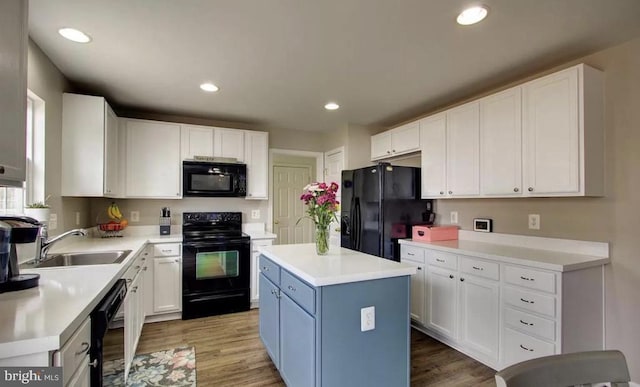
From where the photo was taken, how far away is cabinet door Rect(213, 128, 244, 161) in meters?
3.84

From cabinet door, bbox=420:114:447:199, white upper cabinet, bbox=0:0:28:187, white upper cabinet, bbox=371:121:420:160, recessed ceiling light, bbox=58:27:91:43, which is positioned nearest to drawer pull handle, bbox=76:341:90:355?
white upper cabinet, bbox=0:0:28:187

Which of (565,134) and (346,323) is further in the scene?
(565,134)

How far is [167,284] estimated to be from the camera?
3314 mm

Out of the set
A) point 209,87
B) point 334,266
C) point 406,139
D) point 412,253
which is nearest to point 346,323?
point 334,266

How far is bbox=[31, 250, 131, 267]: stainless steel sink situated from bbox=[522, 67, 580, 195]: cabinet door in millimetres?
3054

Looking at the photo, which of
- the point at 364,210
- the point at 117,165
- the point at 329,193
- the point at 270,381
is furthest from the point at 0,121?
the point at 364,210

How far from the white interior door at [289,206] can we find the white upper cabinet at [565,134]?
3712 mm

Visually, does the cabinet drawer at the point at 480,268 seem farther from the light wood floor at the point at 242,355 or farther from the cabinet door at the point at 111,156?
the cabinet door at the point at 111,156

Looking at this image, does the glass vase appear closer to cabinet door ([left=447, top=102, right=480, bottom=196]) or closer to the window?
cabinet door ([left=447, top=102, right=480, bottom=196])

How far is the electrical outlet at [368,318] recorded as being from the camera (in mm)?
1686

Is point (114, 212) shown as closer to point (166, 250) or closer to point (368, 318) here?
point (166, 250)

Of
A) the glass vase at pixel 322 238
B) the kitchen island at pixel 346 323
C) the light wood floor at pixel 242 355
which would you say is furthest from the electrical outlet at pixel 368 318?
the light wood floor at pixel 242 355

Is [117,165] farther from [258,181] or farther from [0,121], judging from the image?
[0,121]

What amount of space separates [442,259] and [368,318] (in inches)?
52.0
